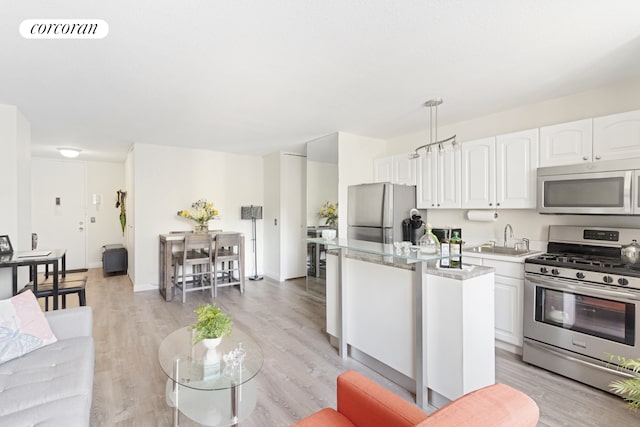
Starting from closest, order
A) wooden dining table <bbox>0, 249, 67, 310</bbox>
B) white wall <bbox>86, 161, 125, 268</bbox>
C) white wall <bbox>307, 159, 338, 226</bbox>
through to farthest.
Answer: wooden dining table <bbox>0, 249, 67, 310</bbox> < white wall <bbox>307, 159, 338, 226</bbox> < white wall <bbox>86, 161, 125, 268</bbox>

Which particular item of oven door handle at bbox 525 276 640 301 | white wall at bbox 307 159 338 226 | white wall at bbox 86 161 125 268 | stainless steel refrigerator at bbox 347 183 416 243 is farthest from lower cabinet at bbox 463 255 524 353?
white wall at bbox 86 161 125 268

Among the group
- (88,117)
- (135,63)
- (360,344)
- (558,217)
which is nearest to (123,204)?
(88,117)

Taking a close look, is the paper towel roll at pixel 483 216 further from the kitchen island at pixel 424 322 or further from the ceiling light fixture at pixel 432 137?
the kitchen island at pixel 424 322

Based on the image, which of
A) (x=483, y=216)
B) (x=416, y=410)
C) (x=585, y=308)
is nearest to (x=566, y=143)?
(x=483, y=216)

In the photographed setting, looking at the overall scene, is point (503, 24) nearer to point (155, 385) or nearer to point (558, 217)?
point (558, 217)

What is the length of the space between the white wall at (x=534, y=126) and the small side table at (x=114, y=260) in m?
5.85

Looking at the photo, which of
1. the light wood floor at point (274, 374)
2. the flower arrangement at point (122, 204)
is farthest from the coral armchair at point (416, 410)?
the flower arrangement at point (122, 204)

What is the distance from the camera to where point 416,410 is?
1.11 metres

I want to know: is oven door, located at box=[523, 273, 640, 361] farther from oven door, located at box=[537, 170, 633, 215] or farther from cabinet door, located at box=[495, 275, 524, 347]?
oven door, located at box=[537, 170, 633, 215]

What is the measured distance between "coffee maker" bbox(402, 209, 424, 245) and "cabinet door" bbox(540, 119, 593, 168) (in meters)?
1.46

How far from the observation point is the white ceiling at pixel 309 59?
1.68m

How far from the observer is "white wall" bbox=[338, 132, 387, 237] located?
4.39 metres

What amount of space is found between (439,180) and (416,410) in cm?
317

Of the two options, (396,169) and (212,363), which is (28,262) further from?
(396,169)
